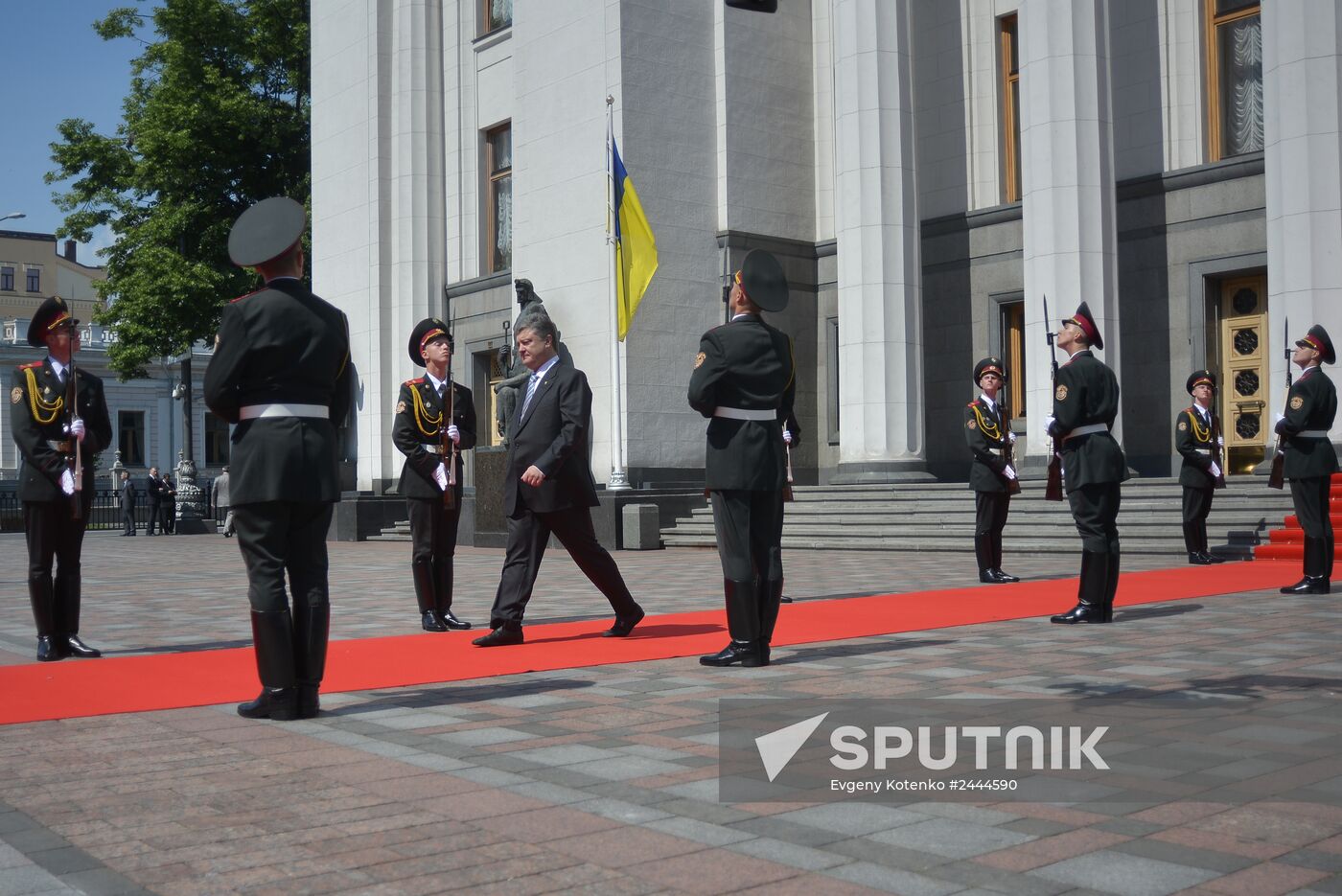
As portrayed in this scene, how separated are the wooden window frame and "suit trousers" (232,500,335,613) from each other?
19.7m

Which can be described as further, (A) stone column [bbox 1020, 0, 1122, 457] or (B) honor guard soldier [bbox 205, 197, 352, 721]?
(A) stone column [bbox 1020, 0, 1122, 457]

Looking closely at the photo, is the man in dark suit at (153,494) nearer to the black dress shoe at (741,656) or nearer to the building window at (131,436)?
the black dress shoe at (741,656)

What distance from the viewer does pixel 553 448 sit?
846 centimetres

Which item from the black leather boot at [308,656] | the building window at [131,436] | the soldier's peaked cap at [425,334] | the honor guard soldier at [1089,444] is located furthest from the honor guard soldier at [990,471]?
the building window at [131,436]

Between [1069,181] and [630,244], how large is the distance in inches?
267

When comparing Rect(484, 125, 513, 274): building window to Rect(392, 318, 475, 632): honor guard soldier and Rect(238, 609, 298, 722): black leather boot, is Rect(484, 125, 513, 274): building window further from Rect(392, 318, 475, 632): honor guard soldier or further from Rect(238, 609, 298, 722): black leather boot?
Rect(238, 609, 298, 722): black leather boot

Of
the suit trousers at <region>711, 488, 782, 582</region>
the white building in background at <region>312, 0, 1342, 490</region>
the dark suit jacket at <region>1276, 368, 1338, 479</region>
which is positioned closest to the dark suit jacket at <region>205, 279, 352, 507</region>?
the suit trousers at <region>711, 488, 782, 582</region>

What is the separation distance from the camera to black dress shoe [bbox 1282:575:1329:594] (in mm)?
10859

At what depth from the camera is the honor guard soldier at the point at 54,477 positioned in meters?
8.25

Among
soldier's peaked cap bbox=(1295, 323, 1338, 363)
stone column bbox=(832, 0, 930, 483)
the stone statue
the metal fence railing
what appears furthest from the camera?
the metal fence railing

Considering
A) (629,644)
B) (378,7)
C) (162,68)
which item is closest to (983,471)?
(629,644)

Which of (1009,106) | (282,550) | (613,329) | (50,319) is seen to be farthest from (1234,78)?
(282,550)

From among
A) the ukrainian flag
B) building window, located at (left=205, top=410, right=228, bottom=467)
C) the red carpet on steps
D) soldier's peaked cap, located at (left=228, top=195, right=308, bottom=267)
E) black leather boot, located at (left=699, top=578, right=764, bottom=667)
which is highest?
the ukrainian flag

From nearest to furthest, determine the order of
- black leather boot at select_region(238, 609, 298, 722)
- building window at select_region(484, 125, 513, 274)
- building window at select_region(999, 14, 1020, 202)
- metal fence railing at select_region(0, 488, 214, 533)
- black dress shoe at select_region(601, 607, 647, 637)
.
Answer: black leather boot at select_region(238, 609, 298, 722), black dress shoe at select_region(601, 607, 647, 637), building window at select_region(999, 14, 1020, 202), building window at select_region(484, 125, 513, 274), metal fence railing at select_region(0, 488, 214, 533)
